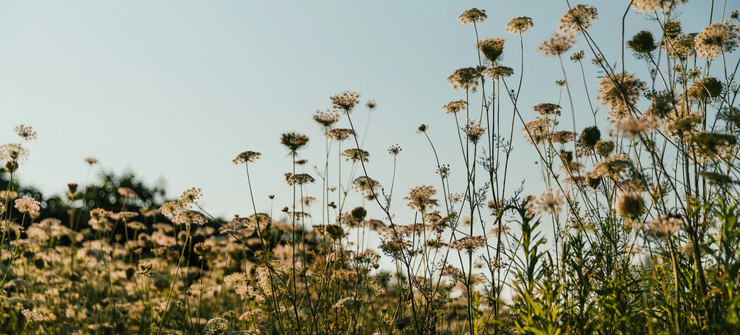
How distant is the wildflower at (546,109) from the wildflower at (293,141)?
109 inches

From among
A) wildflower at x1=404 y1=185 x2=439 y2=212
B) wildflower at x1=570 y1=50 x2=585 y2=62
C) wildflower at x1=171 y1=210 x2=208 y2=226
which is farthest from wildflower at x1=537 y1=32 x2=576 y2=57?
wildflower at x1=171 y1=210 x2=208 y2=226

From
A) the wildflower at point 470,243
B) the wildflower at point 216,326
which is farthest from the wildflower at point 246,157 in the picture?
the wildflower at point 470,243

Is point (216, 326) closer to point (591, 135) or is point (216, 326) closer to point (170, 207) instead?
point (170, 207)

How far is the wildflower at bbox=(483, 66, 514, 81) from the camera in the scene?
4975 mm

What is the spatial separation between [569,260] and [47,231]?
8772 millimetres

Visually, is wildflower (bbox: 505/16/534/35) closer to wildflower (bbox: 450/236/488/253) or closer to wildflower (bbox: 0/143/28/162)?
wildflower (bbox: 450/236/488/253)

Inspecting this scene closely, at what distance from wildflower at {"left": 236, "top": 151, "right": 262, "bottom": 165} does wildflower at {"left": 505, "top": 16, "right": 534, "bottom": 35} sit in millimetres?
3238

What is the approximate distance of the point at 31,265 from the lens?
9.27m

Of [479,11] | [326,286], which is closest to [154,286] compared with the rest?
[326,286]

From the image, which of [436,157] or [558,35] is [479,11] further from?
[436,157]

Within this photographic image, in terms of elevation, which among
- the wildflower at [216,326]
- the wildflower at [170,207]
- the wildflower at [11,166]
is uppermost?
the wildflower at [11,166]

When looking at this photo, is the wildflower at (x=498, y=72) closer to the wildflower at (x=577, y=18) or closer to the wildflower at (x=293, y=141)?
the wildflower at (x=577, y=18)

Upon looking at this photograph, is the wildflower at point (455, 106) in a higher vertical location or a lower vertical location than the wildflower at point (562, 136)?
higher

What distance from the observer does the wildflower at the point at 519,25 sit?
5238 mm
